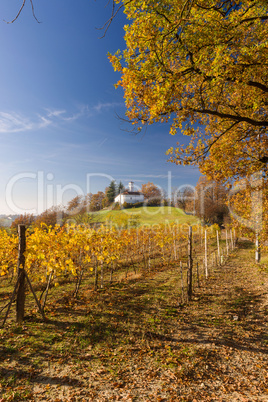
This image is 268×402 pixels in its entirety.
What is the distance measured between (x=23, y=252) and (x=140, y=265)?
38.1ft

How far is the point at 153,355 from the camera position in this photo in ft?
17.5

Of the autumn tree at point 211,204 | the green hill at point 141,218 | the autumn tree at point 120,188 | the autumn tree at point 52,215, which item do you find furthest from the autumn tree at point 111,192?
the autumn tree at point 211,204

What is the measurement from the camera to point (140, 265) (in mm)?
16641

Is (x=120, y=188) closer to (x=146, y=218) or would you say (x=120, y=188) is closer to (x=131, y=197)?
(x=131, y=197)

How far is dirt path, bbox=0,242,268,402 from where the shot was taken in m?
4.12

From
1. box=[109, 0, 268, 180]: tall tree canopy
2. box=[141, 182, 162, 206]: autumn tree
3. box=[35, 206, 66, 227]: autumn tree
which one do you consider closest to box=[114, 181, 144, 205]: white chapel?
box=[141, 182, 162, 206]: autumn tree

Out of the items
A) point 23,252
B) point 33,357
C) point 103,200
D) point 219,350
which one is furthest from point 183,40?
point 103,200

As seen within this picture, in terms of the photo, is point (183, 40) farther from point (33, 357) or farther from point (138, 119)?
point (33, 357)

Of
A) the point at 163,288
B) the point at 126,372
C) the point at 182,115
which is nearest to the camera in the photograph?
the point at 126,372

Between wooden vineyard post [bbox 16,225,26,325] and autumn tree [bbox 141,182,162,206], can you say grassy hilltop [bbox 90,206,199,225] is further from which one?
autumn tree [bbox 141,182,162,206]

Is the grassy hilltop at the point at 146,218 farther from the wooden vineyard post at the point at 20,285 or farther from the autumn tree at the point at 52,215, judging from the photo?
the wooden vineyard post at the point at 20,285

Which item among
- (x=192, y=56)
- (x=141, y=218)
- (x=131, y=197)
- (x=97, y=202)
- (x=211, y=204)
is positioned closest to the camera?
(x=192, y=56)

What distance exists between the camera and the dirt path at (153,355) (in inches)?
162

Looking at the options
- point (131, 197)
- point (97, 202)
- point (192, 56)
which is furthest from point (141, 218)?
point (131, 197)
